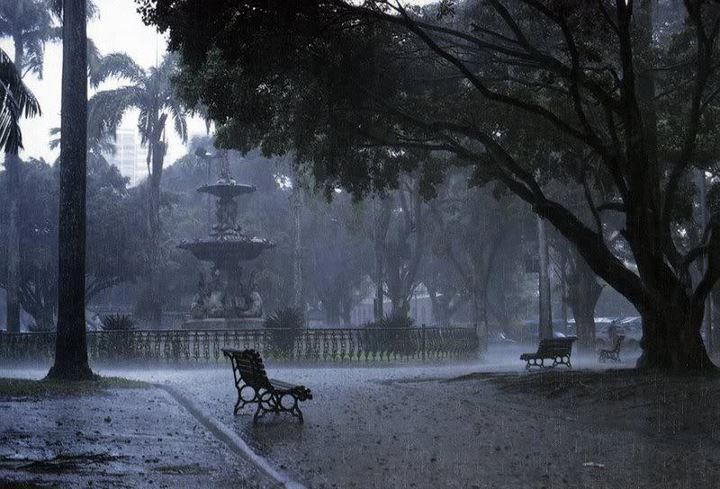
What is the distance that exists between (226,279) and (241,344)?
6.51m

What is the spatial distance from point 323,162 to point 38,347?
12.4 m

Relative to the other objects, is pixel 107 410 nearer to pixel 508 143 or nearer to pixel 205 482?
pixel 205 482

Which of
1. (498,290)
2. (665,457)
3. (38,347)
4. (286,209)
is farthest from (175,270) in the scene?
(665,457)

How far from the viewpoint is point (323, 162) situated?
74.0 feet

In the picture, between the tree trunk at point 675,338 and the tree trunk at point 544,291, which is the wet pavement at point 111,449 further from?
the tree trunk at point 544,291

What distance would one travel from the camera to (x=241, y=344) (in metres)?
29.5

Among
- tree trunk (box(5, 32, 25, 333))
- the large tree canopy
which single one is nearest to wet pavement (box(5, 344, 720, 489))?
the large tree canopy

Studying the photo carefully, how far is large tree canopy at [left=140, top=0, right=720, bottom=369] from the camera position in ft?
53.9

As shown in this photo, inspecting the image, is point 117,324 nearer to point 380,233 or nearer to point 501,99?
point 380,233

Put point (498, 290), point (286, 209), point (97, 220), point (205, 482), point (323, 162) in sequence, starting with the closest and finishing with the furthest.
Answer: point (205, 482)
point (323, 162)
point (97, 220)
point (498, 290)
point (286, 209)

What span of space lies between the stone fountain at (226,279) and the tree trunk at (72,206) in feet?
→ 44.1

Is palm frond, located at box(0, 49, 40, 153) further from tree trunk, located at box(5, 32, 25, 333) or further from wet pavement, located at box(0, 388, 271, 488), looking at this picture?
tree trunk, located at box(5, 32, 25, 333)

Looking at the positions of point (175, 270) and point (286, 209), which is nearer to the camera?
point (175, 270)

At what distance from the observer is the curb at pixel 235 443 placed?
25.5 feet
